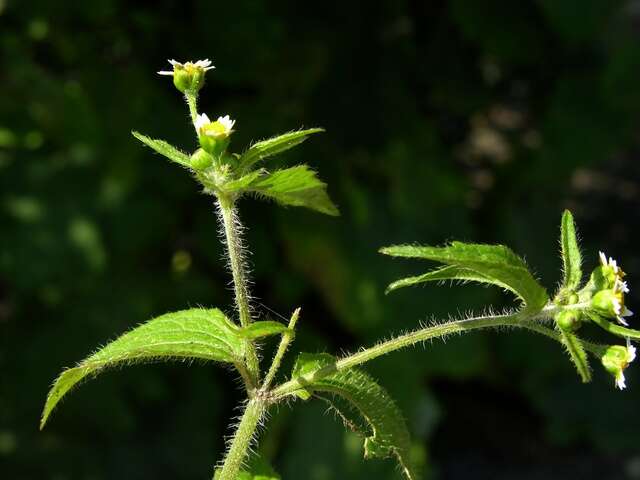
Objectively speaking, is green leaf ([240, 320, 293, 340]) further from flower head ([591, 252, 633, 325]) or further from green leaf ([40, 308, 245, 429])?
flower head ([591, 252, 633, 325])

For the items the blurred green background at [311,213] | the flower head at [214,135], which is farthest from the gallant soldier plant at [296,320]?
the blurred green background at [311,213]

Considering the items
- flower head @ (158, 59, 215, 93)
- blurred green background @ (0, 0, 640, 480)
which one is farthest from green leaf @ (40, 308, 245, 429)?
blurred green background @ (0, 0, 640, 480)

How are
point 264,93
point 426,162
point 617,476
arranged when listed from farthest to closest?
point 617,476
point 426,162
point 264,93

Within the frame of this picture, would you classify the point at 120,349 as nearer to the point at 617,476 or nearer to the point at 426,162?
the point at 426,162

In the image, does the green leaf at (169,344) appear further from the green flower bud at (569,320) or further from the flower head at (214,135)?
the green flower bud at (569,320)

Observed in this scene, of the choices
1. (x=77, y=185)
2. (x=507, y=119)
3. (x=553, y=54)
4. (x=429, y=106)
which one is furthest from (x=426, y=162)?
(x=77, y=185)

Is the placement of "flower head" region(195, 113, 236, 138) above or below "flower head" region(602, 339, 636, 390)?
above

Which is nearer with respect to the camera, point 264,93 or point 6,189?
point 6,189
